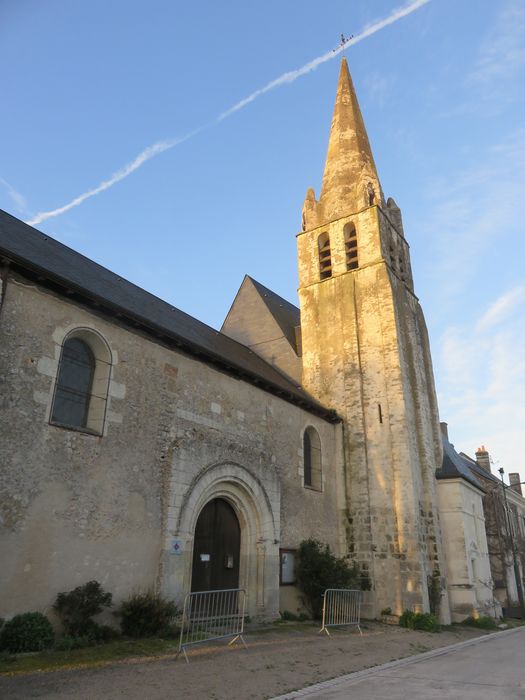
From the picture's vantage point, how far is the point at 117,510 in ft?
28.8

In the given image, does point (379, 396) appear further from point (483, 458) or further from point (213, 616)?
point (483, 458)

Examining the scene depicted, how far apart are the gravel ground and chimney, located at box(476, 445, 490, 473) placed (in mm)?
25154

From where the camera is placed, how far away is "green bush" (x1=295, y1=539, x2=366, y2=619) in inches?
493

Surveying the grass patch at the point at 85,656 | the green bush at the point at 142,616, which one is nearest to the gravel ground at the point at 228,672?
the grass patch at the point at 85,656

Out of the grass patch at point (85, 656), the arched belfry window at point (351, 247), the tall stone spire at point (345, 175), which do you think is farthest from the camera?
the tall stone spire at point (345, 175)

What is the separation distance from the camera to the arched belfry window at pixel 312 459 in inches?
585

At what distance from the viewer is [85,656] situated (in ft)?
21.7

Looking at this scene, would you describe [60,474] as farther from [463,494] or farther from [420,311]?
[420,311]

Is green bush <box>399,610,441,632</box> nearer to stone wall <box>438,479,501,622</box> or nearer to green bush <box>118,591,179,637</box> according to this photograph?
stone wall <box>438,479,501,622</box>

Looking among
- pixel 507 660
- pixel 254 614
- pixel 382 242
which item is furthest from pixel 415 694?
pixel 382 242

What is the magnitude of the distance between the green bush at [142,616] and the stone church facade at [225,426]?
1.21 ft

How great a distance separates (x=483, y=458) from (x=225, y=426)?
26.3 metres

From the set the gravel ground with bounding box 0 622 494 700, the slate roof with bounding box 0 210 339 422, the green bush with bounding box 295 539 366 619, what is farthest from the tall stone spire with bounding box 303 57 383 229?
the gravel ground with bounding box 0 622 494 700

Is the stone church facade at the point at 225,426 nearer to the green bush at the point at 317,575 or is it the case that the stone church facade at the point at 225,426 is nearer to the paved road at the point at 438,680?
the green bush at the point at 317,575
